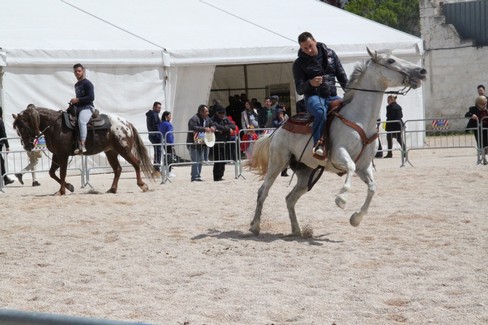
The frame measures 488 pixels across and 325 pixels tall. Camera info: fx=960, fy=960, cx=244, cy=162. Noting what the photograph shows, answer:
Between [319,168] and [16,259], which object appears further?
[319,168]

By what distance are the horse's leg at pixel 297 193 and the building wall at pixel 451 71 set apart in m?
27.9

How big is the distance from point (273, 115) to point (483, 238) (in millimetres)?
12896

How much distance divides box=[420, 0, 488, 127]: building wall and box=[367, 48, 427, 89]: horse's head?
92.6 feet

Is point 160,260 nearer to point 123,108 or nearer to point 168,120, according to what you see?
point 168,120

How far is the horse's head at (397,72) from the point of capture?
10.5 meters

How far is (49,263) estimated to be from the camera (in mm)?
9305

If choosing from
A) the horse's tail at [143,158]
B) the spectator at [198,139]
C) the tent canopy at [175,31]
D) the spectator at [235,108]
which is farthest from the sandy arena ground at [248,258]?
the spectator at [235,108]

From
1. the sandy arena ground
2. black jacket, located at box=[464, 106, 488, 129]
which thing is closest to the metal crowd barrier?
the sandy arena ground

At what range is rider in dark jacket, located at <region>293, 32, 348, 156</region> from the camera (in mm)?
10602

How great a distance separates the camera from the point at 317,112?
34.7 feet

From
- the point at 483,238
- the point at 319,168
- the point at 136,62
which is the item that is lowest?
the point at 483,238

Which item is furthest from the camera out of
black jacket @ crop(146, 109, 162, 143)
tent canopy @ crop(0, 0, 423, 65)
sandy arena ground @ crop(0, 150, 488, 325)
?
tent canopy @ crop(0, 0, 423, 65)

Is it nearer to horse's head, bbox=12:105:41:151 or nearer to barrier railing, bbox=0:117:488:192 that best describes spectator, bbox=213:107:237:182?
barrier railing, bbox=0:117:488:192

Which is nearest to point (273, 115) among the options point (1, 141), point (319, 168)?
point (1, 141)
